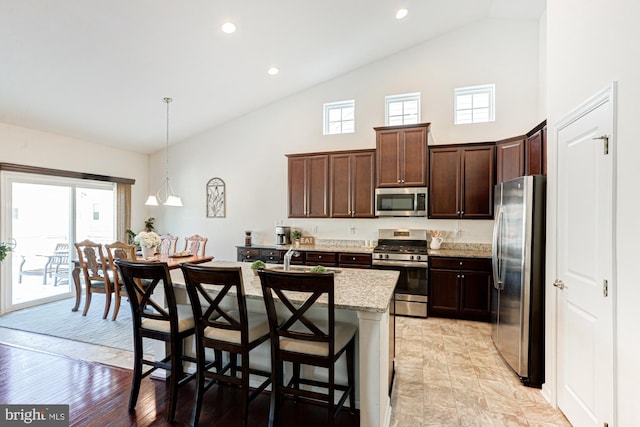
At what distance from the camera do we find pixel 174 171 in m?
Answer: 6.65

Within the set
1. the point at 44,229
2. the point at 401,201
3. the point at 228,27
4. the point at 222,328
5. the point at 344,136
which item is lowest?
the point at 222,328

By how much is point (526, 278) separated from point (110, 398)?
355 cm

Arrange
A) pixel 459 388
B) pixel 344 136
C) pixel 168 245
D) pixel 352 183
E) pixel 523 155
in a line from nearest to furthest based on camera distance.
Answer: pixel 459 388 → pixel 523 155 → pixel 352 183 → pixel 344 136 → pixel 168 245

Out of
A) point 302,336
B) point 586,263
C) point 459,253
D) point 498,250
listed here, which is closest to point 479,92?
point 459,253

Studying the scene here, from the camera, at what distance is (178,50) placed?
149 inches

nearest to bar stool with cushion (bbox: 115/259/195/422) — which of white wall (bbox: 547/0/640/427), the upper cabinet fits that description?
white wall (bbox: 547/0/640/427)

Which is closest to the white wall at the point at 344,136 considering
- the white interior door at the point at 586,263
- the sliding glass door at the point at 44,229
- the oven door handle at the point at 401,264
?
the oven door handle at the point at 401,264

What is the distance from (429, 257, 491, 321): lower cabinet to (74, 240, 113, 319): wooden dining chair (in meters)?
4.50

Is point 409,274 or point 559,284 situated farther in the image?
point 409,274

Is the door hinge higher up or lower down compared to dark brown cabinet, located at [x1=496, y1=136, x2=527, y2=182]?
lower down

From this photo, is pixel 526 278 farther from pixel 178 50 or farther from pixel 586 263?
pixel 178 50

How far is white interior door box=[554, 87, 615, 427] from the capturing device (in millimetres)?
1761

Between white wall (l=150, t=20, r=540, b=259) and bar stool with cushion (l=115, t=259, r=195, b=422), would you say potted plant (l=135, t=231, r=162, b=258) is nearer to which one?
white wall (l=150, t=20, r=540, b=259)

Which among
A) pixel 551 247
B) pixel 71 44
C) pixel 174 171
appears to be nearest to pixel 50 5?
pixel 71 44
